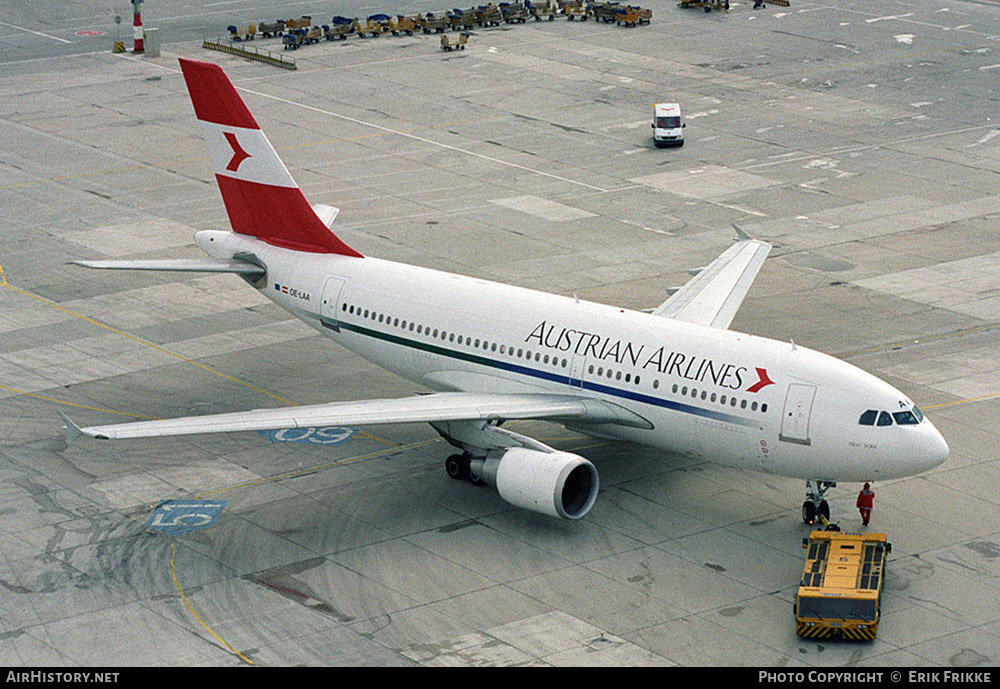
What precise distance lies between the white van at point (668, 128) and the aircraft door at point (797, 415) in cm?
4209

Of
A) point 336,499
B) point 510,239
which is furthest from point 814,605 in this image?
point 510,239

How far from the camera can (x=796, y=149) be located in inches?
3127

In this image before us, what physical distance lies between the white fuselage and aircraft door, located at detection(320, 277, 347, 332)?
5cm

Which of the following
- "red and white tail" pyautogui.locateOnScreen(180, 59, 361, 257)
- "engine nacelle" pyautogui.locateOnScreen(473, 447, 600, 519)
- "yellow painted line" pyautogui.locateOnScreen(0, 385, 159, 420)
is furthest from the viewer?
"red and white tail" pyautogui.locateOnScreen(180, 59, 361, 257)

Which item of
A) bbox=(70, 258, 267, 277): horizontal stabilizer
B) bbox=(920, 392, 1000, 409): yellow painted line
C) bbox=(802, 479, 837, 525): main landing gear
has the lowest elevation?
bbox=(802, 479, 837, 525): main landing gear

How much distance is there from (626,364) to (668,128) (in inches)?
1574

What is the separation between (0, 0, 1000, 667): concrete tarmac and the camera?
36.2m

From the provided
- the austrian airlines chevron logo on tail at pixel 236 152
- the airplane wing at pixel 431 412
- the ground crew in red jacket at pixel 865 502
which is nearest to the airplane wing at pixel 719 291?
the airplane wing at pixel 431 412

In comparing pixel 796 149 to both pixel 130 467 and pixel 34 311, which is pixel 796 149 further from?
pixel 130 467

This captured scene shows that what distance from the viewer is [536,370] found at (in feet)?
143

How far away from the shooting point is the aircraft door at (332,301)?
1886 inches

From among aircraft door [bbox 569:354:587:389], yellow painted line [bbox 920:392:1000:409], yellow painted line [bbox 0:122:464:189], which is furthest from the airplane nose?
yellow painted line [bbox 0:122:464:189]

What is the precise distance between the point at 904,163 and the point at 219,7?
6110cm

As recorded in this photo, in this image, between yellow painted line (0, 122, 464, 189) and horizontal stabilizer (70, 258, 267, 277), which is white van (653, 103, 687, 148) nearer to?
yellow painted line (0, 122, 464, 189)
